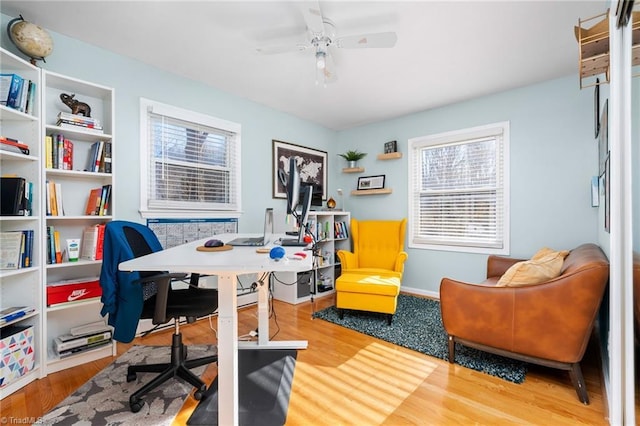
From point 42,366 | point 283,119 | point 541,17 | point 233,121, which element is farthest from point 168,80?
point 541,17

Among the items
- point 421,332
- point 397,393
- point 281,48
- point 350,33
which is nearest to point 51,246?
point 281,48

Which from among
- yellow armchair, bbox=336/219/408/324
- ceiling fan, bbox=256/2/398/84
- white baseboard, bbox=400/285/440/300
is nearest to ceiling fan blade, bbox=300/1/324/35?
ceiling fan, bbox=256/2/398/84

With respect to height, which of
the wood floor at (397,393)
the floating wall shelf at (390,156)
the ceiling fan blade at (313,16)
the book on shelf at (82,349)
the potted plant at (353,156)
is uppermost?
the ceiling fan blade at (313,16)

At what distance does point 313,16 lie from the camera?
1.67 metres

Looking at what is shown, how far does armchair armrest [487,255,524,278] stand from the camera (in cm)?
278

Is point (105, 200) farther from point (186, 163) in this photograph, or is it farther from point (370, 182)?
point (370, 182)

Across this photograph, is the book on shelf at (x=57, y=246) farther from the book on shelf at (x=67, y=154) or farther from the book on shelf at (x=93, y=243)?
the book on shelf at (x=67, y=154)

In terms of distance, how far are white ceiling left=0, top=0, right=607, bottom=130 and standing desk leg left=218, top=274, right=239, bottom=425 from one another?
5.39ft

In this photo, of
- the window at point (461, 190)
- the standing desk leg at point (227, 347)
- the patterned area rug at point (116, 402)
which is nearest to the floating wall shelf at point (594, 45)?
the window at point (461, 190)

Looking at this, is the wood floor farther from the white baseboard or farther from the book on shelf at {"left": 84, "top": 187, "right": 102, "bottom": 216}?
the white baseboard

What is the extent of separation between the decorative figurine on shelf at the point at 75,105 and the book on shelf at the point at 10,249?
36.9 inches

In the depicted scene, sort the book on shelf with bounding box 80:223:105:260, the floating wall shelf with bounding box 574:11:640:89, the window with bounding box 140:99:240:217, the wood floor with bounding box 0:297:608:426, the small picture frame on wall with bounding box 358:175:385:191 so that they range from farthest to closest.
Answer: the small picture frame on wall with bounding box 358:175:385:191 < the window with bounding box 140:99:240:217 < the book on shelf with bounding box 80:223:105:260 < the wood floor with bounding box 0:297:608:426 < the floating wall shelf with bounding box 574:11:640:89

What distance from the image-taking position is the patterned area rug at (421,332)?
1867 mm

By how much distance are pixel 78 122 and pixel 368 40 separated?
2.11 m
